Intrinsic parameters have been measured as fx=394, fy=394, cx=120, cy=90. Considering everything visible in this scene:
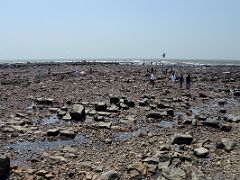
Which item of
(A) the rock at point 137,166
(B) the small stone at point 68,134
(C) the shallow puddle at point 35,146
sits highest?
(A) the rock at point 137,166

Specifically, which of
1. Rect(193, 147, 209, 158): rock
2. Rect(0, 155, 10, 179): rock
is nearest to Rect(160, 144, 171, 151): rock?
Rect(193, 147, 209, 158): rock

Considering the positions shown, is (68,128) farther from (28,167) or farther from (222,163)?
(222,163)

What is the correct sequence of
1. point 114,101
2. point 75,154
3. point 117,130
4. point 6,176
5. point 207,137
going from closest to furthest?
1. point 6,176
2. point 75,154
3. point 207,137
4. point 117,130
5. point 114,101

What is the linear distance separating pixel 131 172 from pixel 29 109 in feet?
58.1

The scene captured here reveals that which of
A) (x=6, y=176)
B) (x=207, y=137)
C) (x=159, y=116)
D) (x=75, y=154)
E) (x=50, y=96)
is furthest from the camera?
(x=50, y=96)

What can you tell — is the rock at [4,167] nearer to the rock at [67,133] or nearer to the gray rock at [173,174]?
the gray rock at [173,174]

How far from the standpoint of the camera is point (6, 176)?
14.7 meters

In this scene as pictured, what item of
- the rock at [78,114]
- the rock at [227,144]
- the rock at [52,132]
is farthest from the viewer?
the rock at [78,114]

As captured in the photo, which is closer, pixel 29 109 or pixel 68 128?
pixel 68 128

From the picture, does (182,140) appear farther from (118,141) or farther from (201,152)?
(118,141)

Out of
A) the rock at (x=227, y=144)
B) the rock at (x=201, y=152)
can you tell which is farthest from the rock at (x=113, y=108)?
the rock at (x=201, y=152)

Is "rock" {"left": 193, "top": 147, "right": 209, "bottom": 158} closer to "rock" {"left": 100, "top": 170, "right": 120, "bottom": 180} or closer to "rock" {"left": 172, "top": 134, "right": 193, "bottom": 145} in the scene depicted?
"rock" {"left": 172, "top": 134, "right": 193, "bottom": 145}

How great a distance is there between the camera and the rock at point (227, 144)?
60.3 feet

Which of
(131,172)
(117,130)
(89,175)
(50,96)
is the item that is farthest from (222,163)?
(50,96)
